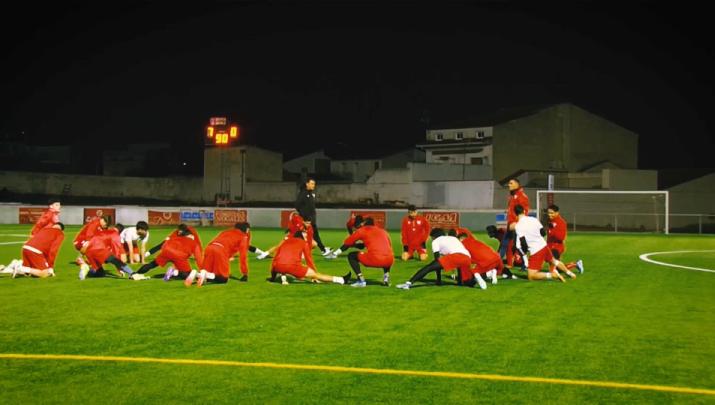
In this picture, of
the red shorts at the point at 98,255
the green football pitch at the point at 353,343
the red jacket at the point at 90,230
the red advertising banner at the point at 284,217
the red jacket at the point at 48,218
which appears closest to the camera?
the green football pitch at the point at 353,343

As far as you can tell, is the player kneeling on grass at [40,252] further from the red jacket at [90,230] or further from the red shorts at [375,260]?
the red shorts at [375,260]

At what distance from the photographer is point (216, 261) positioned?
15.3 meters

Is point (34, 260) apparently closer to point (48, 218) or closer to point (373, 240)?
point (48, 218)

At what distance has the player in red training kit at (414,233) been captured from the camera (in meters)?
22.0

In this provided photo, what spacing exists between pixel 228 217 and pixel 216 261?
1207 inches

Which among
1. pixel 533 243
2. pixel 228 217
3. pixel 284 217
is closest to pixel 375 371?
pixel 533 243

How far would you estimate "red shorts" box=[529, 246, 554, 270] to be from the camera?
16.1m

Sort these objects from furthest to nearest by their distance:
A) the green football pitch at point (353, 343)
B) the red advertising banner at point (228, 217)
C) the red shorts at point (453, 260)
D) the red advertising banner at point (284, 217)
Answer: the red advertising banner at point (228, 217), the red advertising banner at point (284, 217), the red shorts at point (453, 260), the green football pitch at point (353, 343)

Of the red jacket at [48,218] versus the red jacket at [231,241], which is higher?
the red jacket at [48,218]

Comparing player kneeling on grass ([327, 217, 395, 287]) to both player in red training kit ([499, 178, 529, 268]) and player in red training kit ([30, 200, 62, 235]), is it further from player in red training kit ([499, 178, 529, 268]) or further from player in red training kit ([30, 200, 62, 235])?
player in red training kit ([30, 200, 62, 235])

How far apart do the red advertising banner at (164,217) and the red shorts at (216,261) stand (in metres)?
31.1

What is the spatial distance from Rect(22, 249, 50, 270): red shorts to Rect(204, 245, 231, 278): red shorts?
12.3 ft

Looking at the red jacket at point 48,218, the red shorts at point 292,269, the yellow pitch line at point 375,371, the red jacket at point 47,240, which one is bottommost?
the yellow pitch line at point 375,371

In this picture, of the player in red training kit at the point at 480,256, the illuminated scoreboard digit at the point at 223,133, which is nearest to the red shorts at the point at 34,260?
the player in red training kit at the point at 480,256
